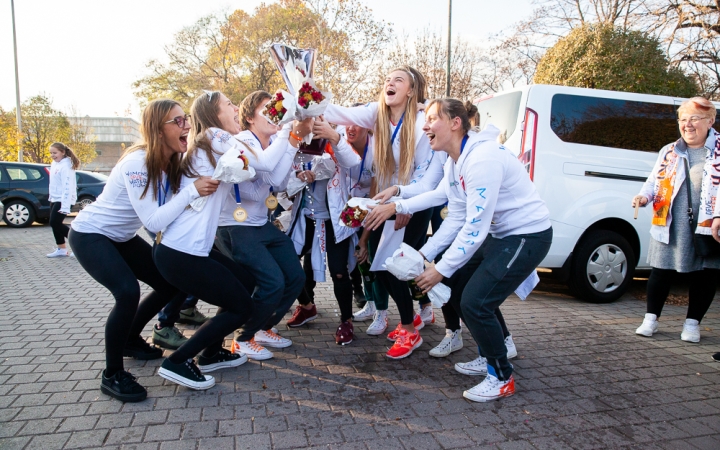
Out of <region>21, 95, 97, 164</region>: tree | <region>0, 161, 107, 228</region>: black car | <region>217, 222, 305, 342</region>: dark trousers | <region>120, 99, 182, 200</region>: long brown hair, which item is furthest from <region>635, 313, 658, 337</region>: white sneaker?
<region>21, 95, 97, 164</region>: tree

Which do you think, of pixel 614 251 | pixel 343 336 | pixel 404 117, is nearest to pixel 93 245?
pixel 343 336

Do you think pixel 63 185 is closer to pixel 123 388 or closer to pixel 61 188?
pixel 61 188

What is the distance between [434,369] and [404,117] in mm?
1938

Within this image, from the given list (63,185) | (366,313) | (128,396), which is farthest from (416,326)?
(63,185)

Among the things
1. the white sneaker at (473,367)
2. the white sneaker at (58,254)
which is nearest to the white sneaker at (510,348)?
the white sneaker at (473,367)

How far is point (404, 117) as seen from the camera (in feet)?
12.6

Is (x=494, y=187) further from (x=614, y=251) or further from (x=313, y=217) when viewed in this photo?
(x=614, y=251)

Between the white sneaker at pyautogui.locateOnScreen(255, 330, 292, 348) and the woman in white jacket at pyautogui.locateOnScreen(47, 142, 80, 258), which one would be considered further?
the woman in white jacket at pyautogui.locateOnScreen(47, 142, 80, 258)

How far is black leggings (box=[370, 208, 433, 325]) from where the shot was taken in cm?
385

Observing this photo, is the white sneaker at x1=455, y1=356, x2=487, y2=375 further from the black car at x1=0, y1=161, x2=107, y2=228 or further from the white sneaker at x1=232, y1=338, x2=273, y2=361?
the black car at x1=0, y1=161, x2=107, y2=228

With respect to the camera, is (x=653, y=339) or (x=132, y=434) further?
(x=653, y=339)

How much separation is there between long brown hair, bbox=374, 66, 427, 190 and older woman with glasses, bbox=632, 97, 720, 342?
2.27 m

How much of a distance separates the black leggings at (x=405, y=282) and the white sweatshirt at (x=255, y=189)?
0.93m

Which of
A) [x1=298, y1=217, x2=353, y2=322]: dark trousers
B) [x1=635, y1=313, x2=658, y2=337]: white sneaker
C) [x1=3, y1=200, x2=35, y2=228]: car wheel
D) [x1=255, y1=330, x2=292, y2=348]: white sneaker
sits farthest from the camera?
[x1=3, y1=200, x2=35, y2=228]: car wheel
